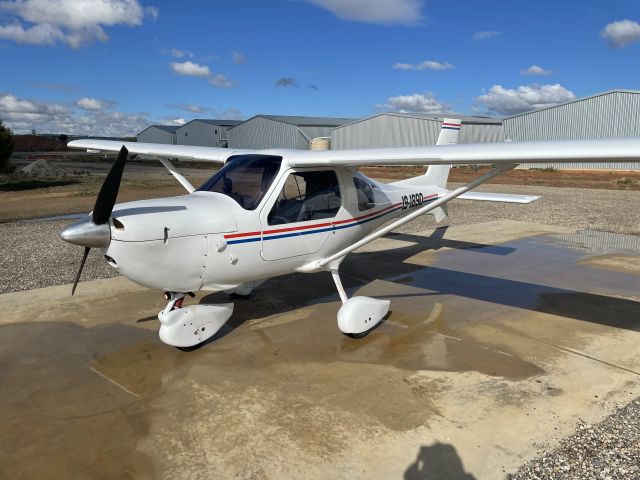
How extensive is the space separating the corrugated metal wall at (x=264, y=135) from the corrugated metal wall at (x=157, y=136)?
664 inches

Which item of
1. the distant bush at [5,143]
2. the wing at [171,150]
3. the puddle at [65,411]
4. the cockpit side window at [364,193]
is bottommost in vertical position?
the puddle at [65,411]

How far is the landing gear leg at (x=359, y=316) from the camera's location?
558 cm

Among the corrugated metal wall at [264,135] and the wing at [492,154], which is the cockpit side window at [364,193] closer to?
the wing at [492,154]

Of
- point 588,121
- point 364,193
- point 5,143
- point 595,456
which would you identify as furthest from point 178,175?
point 588,121

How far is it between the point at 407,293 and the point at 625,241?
705 centimetres

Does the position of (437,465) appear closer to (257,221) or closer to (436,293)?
(257,221)

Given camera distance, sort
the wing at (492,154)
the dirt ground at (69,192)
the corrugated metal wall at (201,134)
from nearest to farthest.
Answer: the wing at (492,154) → the dirt ground at (69,192) → the corrugated metal wall at (201,134)

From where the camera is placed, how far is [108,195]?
4.12 m

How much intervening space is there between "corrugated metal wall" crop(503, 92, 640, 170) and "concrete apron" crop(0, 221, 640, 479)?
33.3m

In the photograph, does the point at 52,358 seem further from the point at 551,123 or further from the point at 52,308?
the point at 551,123

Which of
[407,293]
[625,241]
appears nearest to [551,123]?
[625,241]

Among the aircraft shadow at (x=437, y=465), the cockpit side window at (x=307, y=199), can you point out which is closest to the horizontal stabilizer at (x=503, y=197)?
the cockpit side window at (x=307, y=199)

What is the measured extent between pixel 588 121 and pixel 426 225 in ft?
107

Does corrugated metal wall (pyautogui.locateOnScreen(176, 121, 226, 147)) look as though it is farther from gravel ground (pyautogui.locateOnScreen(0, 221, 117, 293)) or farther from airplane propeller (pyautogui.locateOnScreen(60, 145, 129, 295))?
airplane propeller (pyautogui.locateOnScreen(60, 145, 129, 295))
